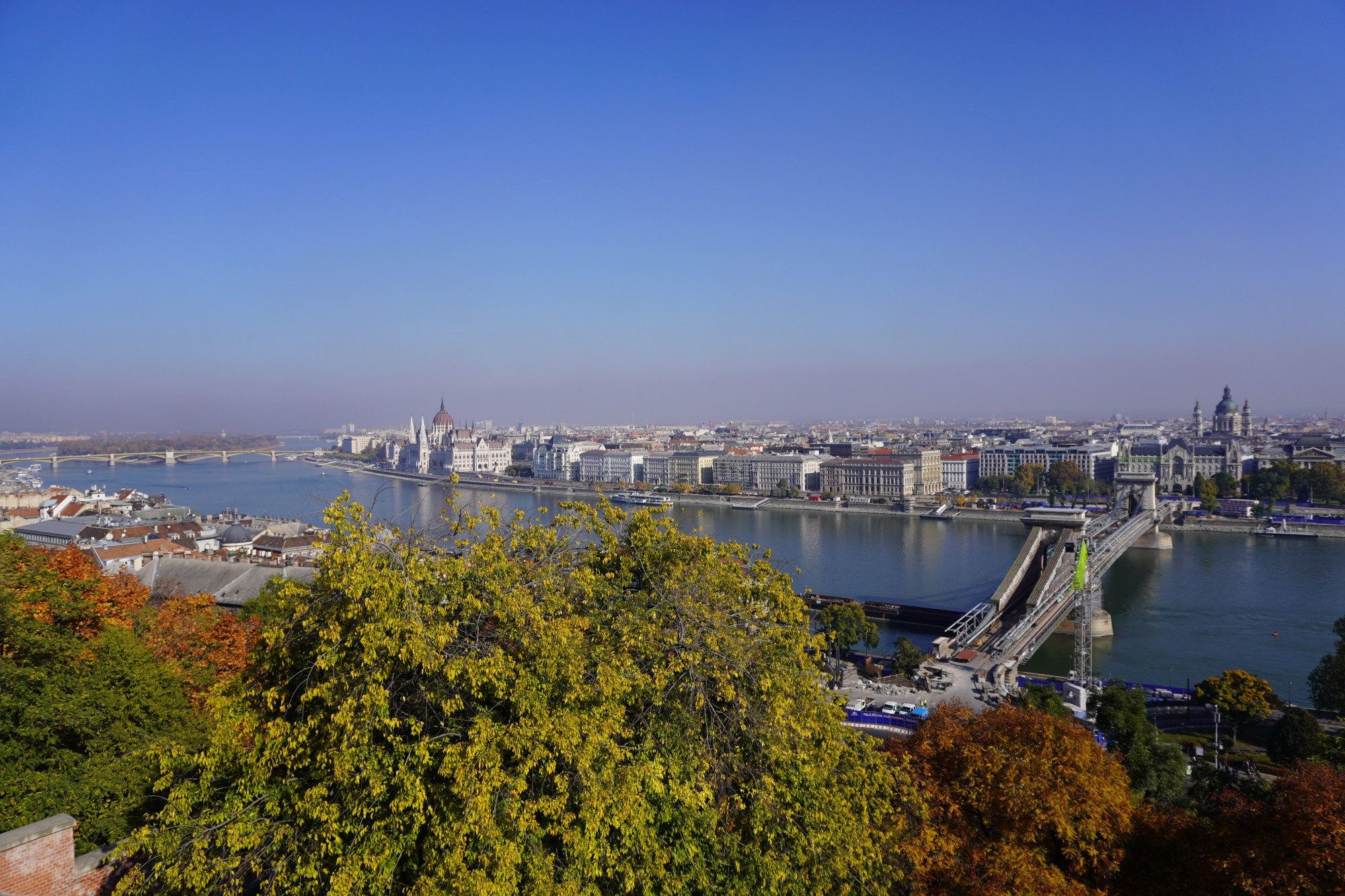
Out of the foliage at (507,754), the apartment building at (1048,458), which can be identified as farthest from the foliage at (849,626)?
the apartment building at (1048,458)

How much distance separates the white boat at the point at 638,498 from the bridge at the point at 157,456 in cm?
3506

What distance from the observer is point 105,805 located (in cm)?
313

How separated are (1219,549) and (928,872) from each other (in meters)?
19.6

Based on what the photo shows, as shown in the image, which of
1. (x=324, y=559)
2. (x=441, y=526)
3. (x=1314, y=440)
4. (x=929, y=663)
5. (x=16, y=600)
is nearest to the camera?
(x=324, y=559)

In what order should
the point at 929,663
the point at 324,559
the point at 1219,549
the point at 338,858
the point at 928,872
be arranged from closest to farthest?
the point at 338,858 → the point at 324,559 → the point at 928,872 → the point at 929,663 → the point at 1219,549

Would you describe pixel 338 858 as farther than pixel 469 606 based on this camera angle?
No

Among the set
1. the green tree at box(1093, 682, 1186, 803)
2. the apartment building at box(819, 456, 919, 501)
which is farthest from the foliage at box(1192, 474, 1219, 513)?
the green tree at box(1093, 682, 1186, 803)

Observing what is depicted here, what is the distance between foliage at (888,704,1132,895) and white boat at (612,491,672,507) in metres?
24.3

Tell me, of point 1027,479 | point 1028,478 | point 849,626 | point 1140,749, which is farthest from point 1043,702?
point 1028,478

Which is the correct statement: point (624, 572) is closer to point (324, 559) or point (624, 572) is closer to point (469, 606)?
point (469, 606)

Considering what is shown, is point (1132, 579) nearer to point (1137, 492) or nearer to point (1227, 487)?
point (1137, 492)

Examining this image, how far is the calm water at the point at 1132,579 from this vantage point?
988 centimetres

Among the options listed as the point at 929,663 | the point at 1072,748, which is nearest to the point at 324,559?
the point at 1072,748

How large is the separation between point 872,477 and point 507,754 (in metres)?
28.8
